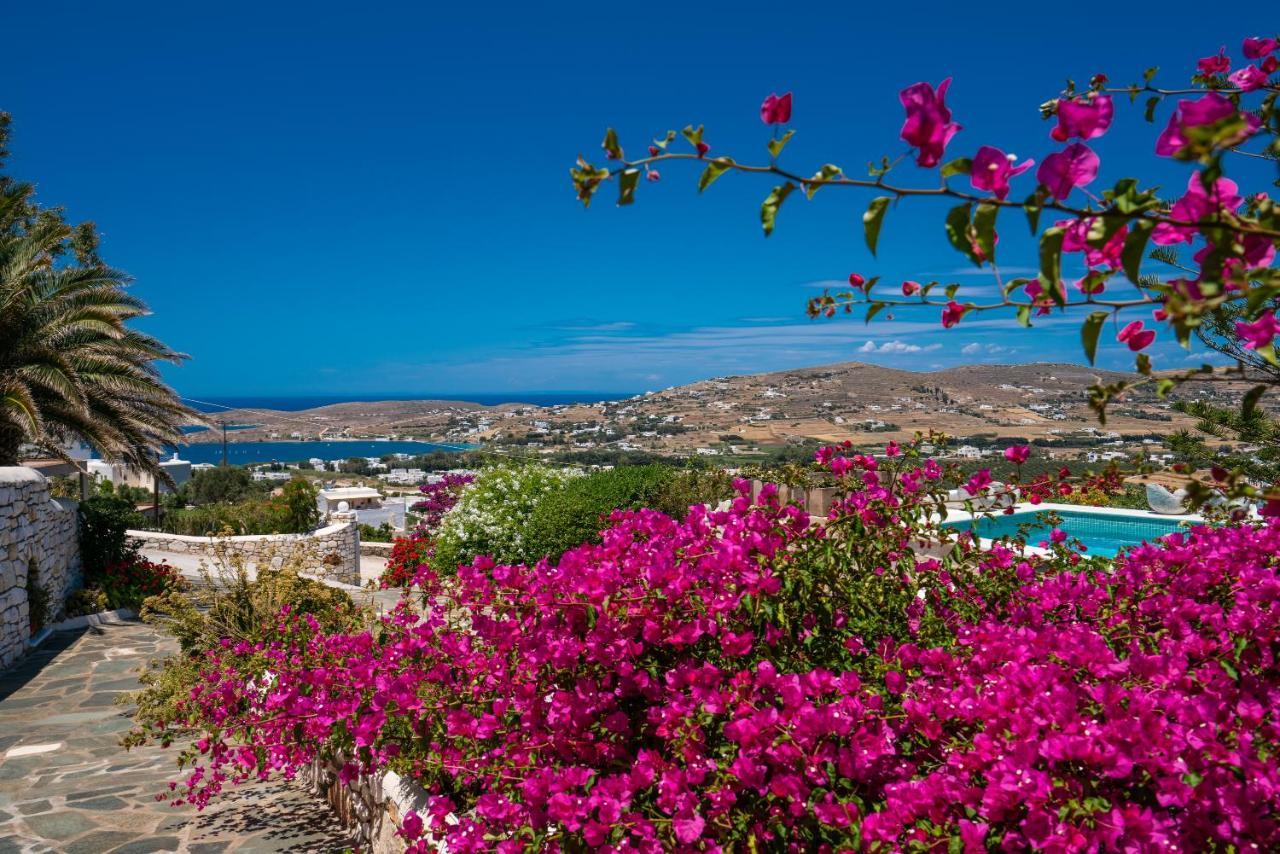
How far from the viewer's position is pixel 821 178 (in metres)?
1.21

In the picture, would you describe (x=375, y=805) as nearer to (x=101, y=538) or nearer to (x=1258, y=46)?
(x=1258, y=46)

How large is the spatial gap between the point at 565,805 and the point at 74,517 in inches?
417

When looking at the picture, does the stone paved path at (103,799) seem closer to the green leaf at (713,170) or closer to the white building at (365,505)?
the green leaf at (713,170)

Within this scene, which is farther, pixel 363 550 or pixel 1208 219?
pixel 363 550

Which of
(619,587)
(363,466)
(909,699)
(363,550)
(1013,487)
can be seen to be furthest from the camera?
(363,466)

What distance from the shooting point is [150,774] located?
15.9 ft

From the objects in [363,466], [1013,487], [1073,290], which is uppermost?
[1073,290]

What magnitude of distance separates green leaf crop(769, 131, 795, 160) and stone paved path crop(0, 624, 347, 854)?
380 cm

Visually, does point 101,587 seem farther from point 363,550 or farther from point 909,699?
point 909,699

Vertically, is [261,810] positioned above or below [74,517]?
below

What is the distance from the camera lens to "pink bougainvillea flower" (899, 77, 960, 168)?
3.74 ft

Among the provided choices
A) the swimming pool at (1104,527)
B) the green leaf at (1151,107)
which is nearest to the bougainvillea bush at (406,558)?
the swimming pool at (1104,527)

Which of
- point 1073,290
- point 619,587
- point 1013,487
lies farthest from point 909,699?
point 1013,487

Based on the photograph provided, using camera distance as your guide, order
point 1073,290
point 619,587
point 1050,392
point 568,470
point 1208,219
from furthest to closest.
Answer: point 1050,392 → point 568,470 → point 619,587 → point 1073,290 → point 1208,219
